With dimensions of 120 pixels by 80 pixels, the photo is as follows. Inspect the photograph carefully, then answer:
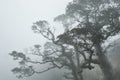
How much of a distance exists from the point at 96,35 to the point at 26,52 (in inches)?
489

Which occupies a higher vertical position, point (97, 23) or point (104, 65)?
point (97, 23)

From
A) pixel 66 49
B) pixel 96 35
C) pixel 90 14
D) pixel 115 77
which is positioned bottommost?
pixel 115 77

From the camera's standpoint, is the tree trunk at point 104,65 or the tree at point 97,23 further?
the tree trunk at point 104,65

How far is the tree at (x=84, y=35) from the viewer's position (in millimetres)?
19609

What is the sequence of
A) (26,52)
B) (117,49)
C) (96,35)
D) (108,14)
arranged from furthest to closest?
(117,49), (26,52), (108,14), (96,35)

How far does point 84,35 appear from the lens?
1942cm

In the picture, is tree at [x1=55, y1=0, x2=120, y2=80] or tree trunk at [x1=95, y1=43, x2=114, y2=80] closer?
tree at [x1=55, y1=0, x2=120, y2=80]

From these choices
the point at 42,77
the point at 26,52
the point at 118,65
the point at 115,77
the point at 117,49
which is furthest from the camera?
the point at 42,77

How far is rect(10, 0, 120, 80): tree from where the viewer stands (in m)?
19.6

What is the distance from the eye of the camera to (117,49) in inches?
1300

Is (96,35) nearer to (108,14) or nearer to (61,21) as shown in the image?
(108,14)

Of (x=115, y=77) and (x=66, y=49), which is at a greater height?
(x=66, y=49)

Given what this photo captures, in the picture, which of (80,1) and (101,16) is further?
(80,1)

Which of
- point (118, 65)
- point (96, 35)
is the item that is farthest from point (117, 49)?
point (96, 35)
